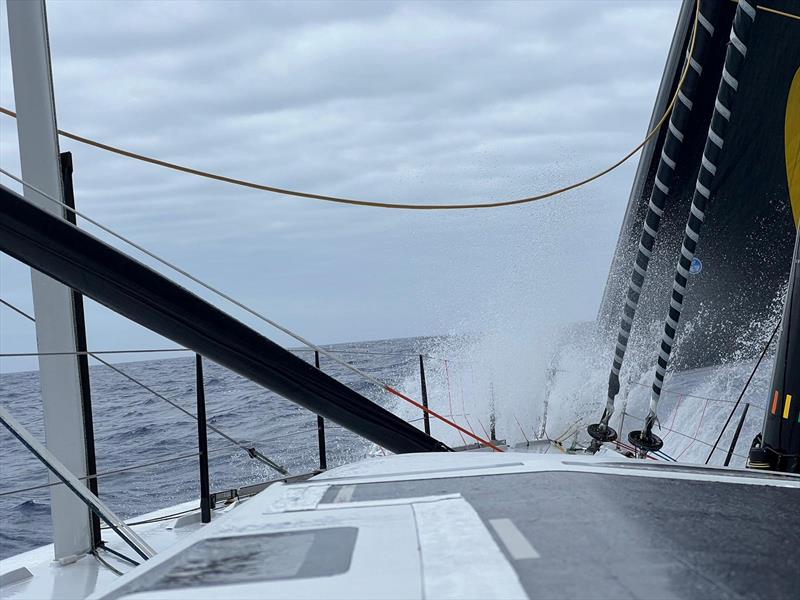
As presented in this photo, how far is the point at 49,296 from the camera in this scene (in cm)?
223

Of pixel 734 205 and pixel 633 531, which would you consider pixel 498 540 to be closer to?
pixel 633 531

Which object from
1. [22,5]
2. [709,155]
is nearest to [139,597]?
[22,5]

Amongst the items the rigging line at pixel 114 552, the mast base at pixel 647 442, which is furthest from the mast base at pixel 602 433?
the rigging line at pixel 114 552

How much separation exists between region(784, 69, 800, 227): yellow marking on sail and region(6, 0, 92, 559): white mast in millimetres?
5077

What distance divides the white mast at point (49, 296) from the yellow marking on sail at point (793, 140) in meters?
5.08

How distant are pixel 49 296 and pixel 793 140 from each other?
17.6ft

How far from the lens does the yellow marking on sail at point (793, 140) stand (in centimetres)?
569

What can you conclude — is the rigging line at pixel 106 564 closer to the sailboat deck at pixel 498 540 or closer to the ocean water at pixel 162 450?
the ocean water at pixel 162 450

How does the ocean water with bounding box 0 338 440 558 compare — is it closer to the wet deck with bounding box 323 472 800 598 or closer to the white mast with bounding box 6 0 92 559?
the white mast with bounding box 6 0 92 559

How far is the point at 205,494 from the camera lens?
256 centimetres

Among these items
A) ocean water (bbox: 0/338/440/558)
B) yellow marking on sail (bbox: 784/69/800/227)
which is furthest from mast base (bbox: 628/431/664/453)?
yellow marking on sail (bbox: 784/69/800/227)

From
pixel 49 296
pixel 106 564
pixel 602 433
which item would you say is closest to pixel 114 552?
pixel 106 564

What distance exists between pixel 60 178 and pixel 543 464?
5.35 feet

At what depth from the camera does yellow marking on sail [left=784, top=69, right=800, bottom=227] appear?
569 centimetres
